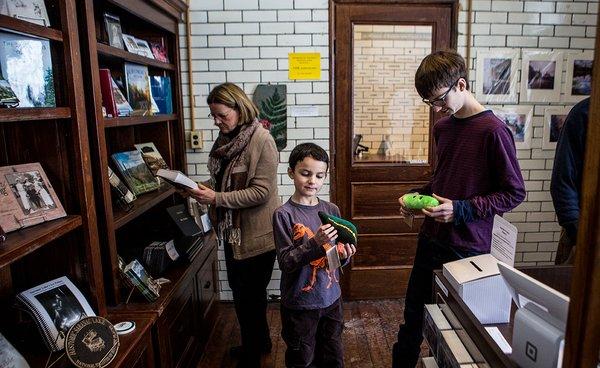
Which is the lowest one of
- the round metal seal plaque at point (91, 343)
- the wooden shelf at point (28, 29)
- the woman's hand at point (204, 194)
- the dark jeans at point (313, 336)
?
the dark jeans at point (313, 336)

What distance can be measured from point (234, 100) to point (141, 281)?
917 millimetres

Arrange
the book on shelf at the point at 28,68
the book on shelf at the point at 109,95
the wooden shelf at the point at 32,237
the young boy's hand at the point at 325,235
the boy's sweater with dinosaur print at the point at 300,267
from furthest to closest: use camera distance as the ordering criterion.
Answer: the book on shelf at the point at 109,95 < the boy's sweater with dinosaur print at the point at 300,267 < the young boy's hand at the point at 325,235 < the book on shelf at the point at 28,68 < the wooden shelf at the point at 32,237

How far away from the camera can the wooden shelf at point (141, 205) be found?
1.83 m

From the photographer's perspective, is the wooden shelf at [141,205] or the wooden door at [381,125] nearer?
the wooden shelf at [141,205]

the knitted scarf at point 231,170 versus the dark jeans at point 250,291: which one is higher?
the knitted scarf at point 231,170

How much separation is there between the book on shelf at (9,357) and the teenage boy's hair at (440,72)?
162cm

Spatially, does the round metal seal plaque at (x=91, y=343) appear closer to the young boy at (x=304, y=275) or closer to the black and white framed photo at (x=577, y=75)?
the young boy at (x=304, y=275)

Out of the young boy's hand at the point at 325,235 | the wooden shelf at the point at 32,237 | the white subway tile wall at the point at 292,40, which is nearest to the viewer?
→ the wooden shelf at the point at 32,237

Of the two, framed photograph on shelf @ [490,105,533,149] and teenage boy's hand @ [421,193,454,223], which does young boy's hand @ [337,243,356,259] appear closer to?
teenage boy's hand @ [421,193,454,223]

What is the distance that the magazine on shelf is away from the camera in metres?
2.00

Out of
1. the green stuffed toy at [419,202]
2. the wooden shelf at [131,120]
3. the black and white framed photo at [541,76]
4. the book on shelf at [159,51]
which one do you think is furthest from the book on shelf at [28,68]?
the black and white framed photo at [541,76]

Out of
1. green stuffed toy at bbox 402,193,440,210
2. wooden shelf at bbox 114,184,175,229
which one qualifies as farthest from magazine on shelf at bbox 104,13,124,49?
green stuffed toy at bbox 402,193,440,210

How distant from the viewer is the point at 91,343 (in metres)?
1.32

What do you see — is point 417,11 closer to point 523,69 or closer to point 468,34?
point 468,34
